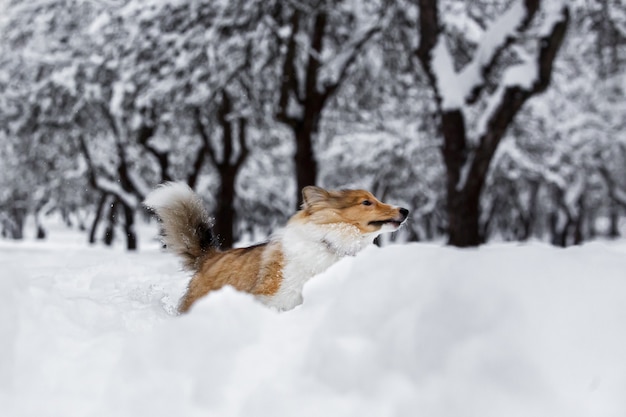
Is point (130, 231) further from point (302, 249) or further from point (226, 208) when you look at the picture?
point (302, 249)

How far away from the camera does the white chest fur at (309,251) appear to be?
4.02 m

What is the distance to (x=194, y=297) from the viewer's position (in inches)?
177

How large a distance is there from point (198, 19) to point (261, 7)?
1.18m

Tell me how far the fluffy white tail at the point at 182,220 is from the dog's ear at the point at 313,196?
3.35 ft

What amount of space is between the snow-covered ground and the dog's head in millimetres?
1707

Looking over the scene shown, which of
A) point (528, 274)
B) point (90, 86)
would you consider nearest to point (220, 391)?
point (528, 274)

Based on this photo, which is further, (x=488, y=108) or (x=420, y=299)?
(x=488, y=108)

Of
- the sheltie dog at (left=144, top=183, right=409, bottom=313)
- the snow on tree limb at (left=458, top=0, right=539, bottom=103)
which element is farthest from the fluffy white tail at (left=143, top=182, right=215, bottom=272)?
the snow on tree limb at (left=458, top=0, right=539, bottom=103)

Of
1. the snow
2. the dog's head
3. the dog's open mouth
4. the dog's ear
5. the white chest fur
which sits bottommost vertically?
the white chest fur

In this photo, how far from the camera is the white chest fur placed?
4016mm

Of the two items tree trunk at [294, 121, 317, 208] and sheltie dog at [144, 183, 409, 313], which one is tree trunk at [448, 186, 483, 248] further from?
sheltie dog at [144, 183, 409, 313]

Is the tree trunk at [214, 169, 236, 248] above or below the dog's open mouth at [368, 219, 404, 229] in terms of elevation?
below

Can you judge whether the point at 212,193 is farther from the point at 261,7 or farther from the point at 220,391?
the point at 220,391

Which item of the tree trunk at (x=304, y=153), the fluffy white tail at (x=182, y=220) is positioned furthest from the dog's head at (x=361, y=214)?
the tree trunk at (x=304, y=153)
